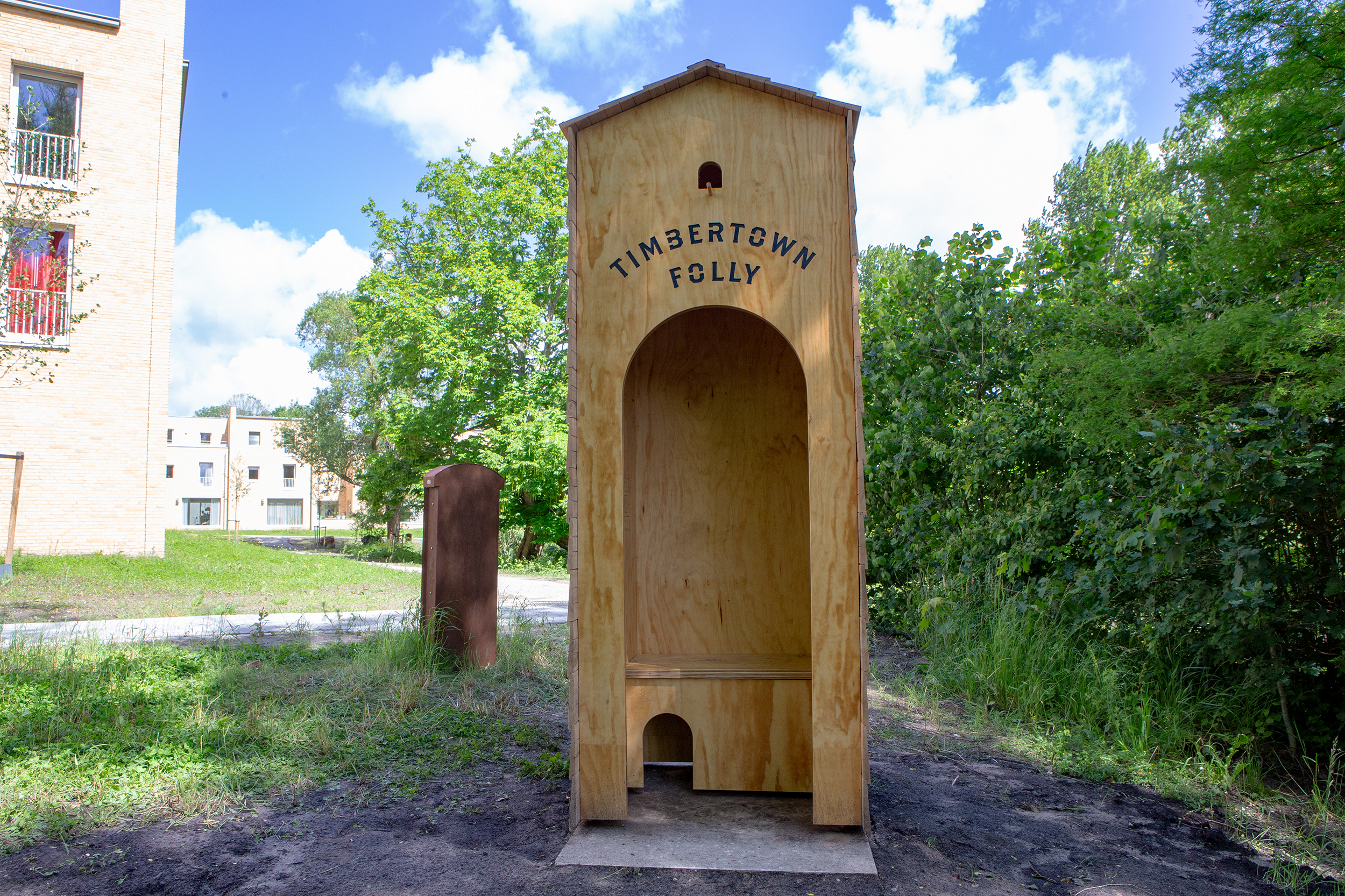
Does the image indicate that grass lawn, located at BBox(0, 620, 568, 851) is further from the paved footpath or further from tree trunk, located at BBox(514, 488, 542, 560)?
tree trunk, located at BBox(514, 488, 542, 560)

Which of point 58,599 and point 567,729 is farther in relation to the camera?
point 58,599

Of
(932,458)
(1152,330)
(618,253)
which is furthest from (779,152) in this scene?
(932,458)

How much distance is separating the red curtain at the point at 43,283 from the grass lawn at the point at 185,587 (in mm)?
3706

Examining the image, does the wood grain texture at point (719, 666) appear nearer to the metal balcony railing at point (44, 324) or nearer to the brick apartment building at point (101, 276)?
the metal balcony railing at point (44, 324)

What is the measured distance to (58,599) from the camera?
363 inches

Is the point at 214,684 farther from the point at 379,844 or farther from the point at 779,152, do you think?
the point at 779,152

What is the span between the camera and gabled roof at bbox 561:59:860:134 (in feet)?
10.3

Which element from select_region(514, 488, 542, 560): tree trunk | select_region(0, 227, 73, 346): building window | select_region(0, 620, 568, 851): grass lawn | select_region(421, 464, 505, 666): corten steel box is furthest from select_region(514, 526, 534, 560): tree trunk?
select_region(421, 464, 505, 666): corten steel box

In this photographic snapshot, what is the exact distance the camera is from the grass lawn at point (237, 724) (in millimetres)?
3285

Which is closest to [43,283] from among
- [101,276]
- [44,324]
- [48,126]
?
[44,324]

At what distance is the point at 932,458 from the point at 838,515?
4072mm

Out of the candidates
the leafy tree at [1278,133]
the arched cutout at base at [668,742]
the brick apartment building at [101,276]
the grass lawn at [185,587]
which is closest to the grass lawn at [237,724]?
the arched cutout at base at [668,742]

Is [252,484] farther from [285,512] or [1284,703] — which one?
[1284,703]

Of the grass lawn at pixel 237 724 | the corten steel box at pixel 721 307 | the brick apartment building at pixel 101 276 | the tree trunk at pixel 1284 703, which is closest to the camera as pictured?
the corten steel box at pixel 721 307
